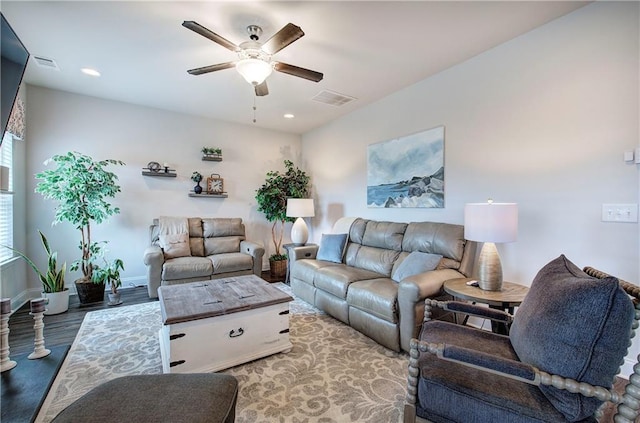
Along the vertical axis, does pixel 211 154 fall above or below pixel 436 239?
above

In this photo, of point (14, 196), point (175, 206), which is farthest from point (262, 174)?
point (14, 196)

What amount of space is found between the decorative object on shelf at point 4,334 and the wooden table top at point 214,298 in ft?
2.79

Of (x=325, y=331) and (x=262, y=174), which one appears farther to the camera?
(x=262, y=174)

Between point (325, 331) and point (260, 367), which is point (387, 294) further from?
point (260, 367)

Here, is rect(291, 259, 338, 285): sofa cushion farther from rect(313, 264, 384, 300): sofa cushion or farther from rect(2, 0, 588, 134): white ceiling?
rect(2, 0, 588, 134): white ceiling

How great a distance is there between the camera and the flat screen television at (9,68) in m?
1.54

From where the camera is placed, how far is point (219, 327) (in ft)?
6.77

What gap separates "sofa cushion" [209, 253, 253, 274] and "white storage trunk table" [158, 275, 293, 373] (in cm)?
124

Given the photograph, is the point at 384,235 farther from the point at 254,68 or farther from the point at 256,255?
the point at 254,68

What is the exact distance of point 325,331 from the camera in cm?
270

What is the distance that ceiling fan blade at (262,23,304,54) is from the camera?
1802 millimetres

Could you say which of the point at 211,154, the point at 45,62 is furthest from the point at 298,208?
the point at 45,62

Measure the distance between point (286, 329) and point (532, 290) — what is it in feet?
5.86

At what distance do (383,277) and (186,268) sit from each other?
251cm
